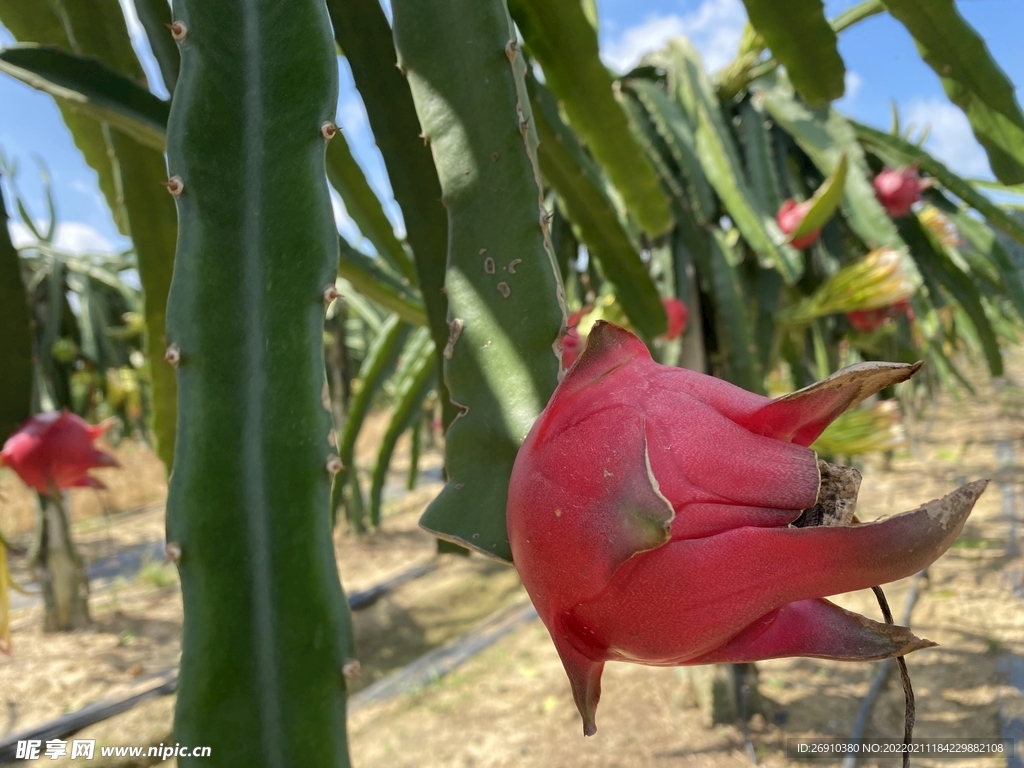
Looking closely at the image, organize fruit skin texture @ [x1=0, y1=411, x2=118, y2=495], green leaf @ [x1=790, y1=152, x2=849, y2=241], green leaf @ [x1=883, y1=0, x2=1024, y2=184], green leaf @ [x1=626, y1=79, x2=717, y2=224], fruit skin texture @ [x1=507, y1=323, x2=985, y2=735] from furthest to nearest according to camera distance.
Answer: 1. green leaf @ [x1=626, y1=79, x2=717, y2=224]
2. green leaf @ [x1=790, y1=152, x2=849, y2=241]
3. fruit skin texture @ [x1=0, y1=411, x2=118, y2=495]
4. green leaf @ [x1=883, y1=0, x2=1024, y2=184]
5. fruit skin texture @ [x1=507, y1=323, x2=985, y2=735]

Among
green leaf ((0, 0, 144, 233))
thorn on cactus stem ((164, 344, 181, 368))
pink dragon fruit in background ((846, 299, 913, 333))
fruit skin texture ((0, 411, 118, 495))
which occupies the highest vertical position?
green leaf ((0, 0, 144, 233))

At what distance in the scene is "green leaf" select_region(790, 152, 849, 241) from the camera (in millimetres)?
1159

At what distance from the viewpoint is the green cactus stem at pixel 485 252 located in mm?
468

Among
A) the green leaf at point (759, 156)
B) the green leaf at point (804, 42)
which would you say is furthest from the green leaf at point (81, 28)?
the green leaf at point (759, 156)

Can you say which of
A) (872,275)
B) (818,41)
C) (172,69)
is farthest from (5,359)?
(872,275)

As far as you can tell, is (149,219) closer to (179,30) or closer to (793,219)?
(179,30)

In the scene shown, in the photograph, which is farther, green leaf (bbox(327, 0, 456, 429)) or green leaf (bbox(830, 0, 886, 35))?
green leaf (bbox(830, 0, 886, 35))

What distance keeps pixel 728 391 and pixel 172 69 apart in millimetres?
649

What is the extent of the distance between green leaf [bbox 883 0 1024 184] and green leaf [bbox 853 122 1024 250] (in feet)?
1.56

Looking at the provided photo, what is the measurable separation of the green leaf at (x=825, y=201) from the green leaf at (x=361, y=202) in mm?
768

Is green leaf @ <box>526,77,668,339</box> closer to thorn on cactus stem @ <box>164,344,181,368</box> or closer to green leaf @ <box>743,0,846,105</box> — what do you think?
green leaf @ <box>743,0,846,105</box>

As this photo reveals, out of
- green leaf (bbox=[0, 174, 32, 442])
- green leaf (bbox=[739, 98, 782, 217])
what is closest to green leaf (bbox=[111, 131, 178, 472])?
green leaf (bbox=[0, 174, 32, 442])

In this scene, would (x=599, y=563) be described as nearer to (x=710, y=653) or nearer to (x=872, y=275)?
(x=710, y=653)

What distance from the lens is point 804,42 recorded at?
2.72ft
